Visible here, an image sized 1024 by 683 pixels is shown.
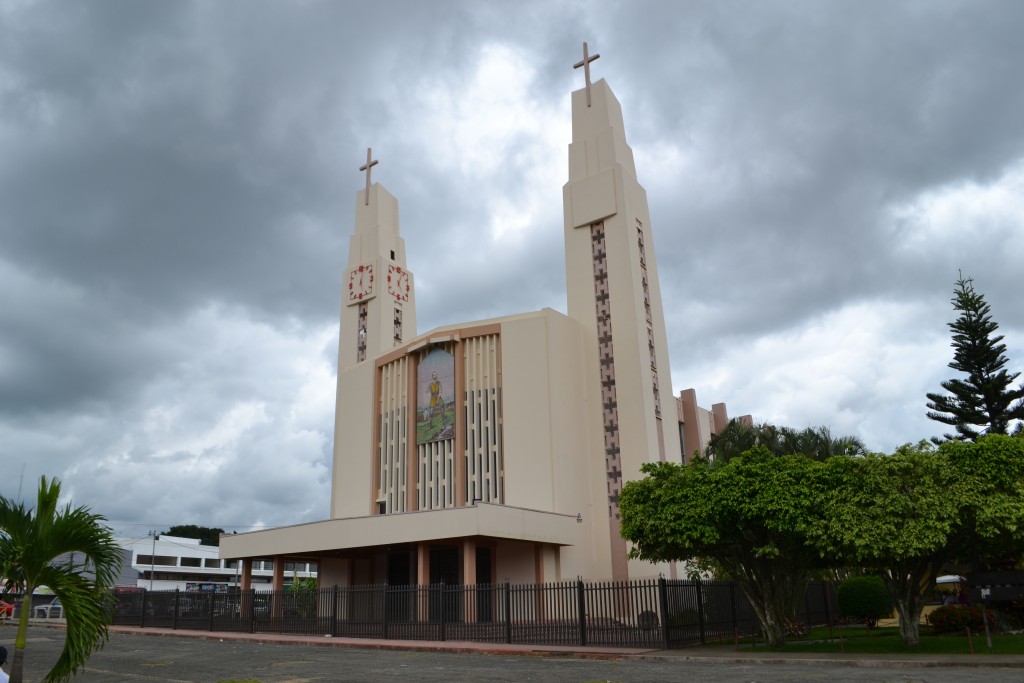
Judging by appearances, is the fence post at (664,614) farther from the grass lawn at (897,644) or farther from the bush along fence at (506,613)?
the grass lawn at (897,644)

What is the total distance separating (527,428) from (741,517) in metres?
17.0

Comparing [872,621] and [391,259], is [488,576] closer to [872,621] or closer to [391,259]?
[872,621]

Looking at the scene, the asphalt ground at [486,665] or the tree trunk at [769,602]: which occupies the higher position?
the tree trunk at [769,602]

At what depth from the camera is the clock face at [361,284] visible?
49.1 metres

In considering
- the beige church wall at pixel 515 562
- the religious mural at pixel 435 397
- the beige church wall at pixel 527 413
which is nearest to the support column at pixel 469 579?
the beige church wall at pixel 515 562

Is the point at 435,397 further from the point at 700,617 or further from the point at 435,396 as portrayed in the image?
the point at 700,617

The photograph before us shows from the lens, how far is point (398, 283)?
50000 mm

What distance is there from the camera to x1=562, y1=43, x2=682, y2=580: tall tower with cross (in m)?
36.4

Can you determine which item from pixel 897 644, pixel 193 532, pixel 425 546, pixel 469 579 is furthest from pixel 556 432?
pixel 193 532

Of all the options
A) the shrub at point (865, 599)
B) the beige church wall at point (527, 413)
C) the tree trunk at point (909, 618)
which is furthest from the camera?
the beige church wall at point (527, 413)

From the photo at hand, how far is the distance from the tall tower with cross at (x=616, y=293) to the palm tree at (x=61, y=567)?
27.5 m

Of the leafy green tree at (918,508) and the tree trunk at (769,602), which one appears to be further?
the tree trunk at (769,602)

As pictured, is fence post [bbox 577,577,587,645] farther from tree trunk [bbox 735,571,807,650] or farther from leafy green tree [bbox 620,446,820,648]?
tree trunk [bbox 735,571,807,650]

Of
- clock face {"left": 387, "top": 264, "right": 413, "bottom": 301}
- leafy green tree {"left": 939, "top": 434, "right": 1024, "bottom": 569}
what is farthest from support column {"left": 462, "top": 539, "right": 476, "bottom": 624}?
clock face {"left": 387, "top": 264, "right": 413, "bottom": 301}
